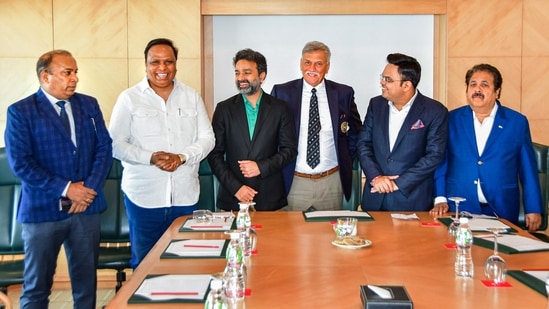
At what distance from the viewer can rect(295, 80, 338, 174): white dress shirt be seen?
388cm

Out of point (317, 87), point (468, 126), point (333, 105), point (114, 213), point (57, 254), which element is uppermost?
point (317, 87)

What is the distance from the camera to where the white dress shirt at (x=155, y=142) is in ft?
11.2

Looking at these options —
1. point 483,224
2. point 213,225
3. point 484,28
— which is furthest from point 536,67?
point 213,225

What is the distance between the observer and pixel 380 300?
1697 mm

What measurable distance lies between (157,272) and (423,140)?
207 centimetres

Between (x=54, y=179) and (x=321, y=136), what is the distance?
5.76 feet

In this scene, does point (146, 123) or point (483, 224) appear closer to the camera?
point (483, 224)

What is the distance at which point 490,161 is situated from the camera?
3479mm

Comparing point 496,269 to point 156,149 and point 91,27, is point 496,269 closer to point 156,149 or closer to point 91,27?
point 156,149

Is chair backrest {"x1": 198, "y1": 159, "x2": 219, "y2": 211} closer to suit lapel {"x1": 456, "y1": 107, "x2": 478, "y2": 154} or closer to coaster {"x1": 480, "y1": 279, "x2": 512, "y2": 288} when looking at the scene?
suit lapel {"x1": 456, "y1": 107, "x2": 478, "y2": 154}

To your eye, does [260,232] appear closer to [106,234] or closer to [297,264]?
[297,264]

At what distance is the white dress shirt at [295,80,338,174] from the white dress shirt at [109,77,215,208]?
676 mm

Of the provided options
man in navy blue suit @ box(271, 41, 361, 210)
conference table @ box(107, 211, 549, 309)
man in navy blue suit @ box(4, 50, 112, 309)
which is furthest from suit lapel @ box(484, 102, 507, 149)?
man in navy blue suit @ box(4, 50, 112, 309)

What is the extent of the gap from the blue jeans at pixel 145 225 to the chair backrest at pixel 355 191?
1337 mm
